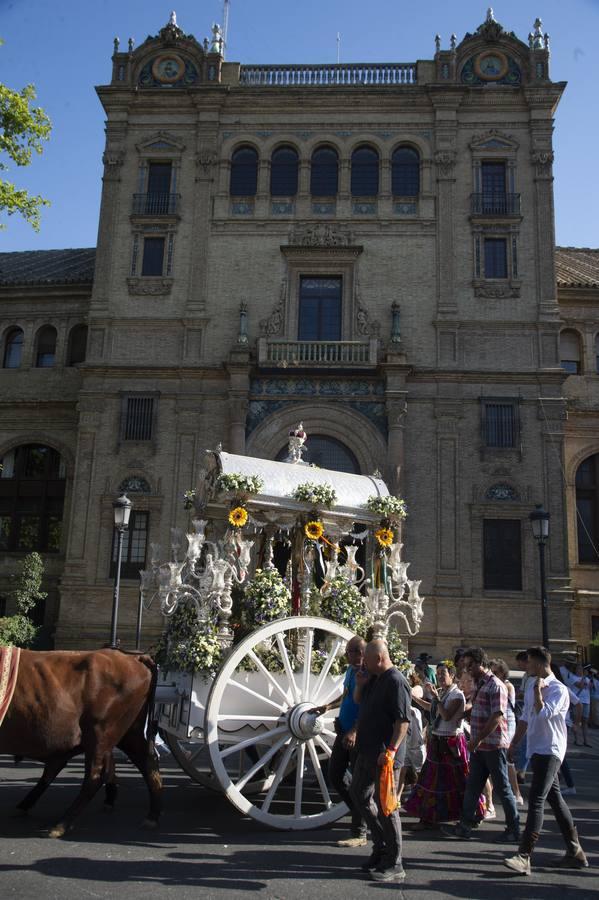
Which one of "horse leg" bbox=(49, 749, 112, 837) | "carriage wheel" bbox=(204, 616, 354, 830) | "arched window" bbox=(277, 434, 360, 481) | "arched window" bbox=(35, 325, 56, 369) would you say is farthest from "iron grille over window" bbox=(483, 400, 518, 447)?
"horse leg" bbox=(49, 749, 112, 837)

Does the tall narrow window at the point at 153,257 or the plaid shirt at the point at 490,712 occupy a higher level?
the tall narrow window at the point at 153,257

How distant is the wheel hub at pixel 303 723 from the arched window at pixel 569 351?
2364cm

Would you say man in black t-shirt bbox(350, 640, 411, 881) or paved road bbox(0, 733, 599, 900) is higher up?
man in black t-shirt bbox(350, 640, 411, 881)

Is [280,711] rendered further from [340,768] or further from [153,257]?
[153,257]

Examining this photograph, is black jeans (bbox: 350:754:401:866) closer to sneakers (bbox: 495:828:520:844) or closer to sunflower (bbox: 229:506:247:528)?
sneakers (bbox: 495:828:520:844)

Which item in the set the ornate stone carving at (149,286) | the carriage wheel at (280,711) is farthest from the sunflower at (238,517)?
the ornate stone carving at (149,286)

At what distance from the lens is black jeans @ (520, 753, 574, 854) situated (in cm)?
704

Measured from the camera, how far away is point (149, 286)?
28.7 m

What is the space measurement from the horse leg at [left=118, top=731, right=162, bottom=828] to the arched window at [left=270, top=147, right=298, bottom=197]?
78.8 feet

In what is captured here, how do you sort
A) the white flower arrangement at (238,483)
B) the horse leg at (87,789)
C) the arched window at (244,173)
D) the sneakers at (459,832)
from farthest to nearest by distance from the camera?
the arched window at (244,173) < the white flower arrangement at (238,483) < the sneakers at (459,832) < the horse leg at (87,789)

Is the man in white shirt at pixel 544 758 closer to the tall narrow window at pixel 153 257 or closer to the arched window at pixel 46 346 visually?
the tall narrow window at pixel 153 257

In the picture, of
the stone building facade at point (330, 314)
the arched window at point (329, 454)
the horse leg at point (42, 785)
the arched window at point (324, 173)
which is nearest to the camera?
the horse leg at point (42, 785)

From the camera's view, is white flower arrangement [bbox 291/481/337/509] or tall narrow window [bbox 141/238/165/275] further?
tall narrow window [bbox 141/238/165/275]

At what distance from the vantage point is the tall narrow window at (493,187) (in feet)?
94.0
